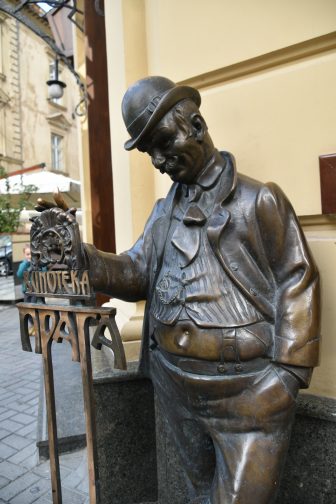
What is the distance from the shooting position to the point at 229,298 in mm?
1259

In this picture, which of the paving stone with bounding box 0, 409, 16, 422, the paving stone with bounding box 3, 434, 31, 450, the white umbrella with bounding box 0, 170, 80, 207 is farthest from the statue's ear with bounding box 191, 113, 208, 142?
the white umbrella with bounding box 0, 170, 80, 207

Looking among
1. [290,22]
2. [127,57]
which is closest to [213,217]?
[290,22]

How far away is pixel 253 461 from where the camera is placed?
118 centimetres

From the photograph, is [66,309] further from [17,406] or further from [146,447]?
[17,406]

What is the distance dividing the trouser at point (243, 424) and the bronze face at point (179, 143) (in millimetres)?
750

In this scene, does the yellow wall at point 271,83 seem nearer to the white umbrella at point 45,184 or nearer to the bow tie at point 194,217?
the bow tie at point 194,217

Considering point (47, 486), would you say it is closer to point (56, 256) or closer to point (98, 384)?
point (98, 384)

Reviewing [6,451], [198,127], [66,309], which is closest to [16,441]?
[6,451]

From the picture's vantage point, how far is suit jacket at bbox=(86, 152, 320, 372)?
1199mm

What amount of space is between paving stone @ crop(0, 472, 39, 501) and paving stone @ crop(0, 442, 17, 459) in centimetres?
35

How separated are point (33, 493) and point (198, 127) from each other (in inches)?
104

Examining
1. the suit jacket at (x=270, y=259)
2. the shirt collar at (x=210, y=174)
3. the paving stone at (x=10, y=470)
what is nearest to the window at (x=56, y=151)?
the paving stone at (x=10, y=470)

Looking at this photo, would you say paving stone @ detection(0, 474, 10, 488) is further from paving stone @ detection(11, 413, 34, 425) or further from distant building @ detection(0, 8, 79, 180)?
distant building @ detection(0, 8, 79, 180)

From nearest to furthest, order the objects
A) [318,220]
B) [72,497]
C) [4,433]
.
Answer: [318,220] → [72,497] → [4,433]
